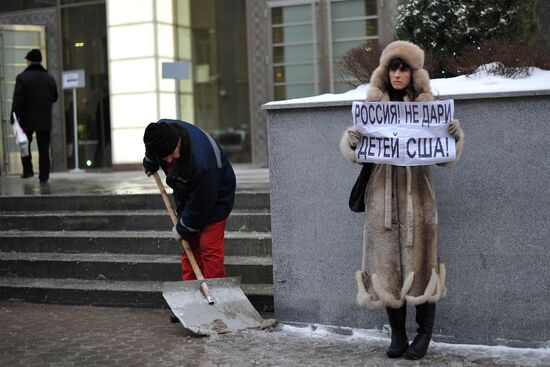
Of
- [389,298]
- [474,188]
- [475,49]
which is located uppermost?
[475,49]

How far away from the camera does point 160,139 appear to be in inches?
243

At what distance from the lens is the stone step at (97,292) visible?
23.4 feet

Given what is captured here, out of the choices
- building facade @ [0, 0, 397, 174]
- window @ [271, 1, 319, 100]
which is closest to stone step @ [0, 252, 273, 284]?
building facade @ [0, 0, 397, 174]

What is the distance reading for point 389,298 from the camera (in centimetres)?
534

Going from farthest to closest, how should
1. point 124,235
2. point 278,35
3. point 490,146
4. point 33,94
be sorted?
point 278,35 < point 33,94 < point 124,235 < point 490,146

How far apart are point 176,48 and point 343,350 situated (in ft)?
34.9

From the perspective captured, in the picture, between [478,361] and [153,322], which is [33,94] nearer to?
[153,322]

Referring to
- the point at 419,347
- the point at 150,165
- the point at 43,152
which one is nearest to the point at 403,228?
the point at 419,347

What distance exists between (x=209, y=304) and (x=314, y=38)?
27.6 feet

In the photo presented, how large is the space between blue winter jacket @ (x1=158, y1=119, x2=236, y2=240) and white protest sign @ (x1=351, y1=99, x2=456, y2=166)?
144 cm

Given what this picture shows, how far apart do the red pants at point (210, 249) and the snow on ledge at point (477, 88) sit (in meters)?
1.10

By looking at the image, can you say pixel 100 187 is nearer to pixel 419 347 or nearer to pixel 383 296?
pixel 383 296

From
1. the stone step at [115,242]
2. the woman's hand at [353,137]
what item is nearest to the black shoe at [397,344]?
the woman's hand at [353,137]

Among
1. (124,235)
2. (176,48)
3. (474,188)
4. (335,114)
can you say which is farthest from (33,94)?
(474,188)
